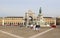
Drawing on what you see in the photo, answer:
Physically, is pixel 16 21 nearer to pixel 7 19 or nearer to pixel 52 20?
pixel 7 19

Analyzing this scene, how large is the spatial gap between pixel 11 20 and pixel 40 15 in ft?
198

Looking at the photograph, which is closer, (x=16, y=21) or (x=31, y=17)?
(x=31, y=17)

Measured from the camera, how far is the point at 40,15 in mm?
85938

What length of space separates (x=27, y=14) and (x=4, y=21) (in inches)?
1243

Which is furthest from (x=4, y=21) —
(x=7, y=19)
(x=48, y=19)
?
(x=48, y=19)

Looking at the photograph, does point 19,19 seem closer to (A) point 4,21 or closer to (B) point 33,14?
(A) point 4,21

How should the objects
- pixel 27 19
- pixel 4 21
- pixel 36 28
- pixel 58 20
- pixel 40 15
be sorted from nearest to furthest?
pixel 36 28 < pixel 40 15 < pixel 27 19 < pixel 4 21 < pixel 58 20

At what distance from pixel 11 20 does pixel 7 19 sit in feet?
9.79

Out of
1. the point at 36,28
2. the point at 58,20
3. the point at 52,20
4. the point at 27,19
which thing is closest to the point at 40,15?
the point at 27,19

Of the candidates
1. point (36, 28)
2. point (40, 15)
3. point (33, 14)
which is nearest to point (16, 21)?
point (33, 14)

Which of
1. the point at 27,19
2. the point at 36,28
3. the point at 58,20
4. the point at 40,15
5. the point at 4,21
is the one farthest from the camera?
the point at 58,20

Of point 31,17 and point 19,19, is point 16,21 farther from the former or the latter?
point 31,17

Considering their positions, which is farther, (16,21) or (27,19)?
(16,21)

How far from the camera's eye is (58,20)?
523ft
